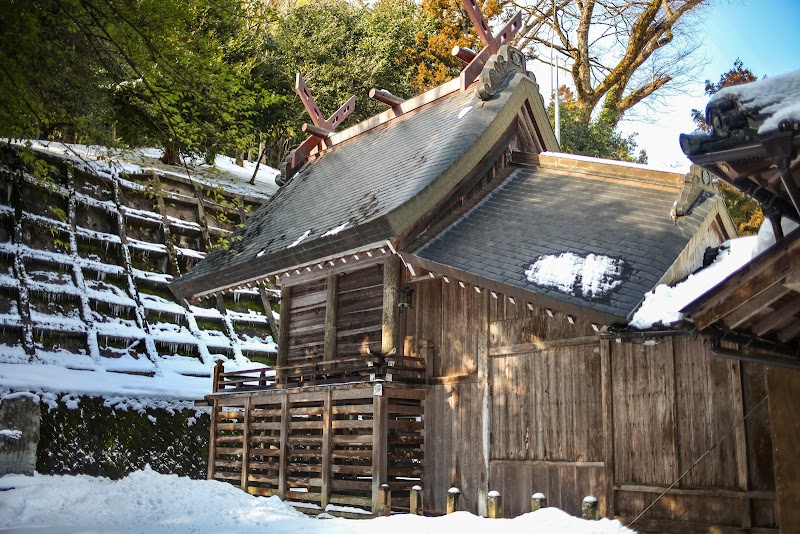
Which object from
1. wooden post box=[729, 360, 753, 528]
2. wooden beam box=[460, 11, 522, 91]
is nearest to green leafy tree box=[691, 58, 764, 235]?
wooden beam box=[460, 11, 522, 91]

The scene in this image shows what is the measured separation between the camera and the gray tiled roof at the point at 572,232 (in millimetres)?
9016

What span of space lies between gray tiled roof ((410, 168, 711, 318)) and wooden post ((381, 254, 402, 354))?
4.16 ft

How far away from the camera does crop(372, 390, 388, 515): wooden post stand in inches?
426

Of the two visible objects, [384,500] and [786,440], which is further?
[384,500]

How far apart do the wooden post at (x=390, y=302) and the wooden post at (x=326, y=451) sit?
1.28 m

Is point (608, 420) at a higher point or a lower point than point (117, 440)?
higher

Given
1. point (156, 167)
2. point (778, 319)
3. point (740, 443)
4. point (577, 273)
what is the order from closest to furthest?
point (778, 319)
point (740, 443)
point (577, 273)
point (156, 167)

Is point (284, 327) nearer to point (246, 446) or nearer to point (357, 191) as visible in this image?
point (246, 446)

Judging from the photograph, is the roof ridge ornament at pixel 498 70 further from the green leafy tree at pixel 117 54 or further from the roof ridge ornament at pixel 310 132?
the roof ridge ornament at pixel 310 132

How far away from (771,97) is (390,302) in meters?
8.15

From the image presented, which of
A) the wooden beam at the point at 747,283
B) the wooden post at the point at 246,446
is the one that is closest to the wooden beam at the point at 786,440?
the wooden beam at the point at 747,283

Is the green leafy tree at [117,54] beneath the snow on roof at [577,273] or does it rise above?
above

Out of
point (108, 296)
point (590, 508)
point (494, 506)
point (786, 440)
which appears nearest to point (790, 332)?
point (786, 440)

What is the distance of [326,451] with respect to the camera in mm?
11859
